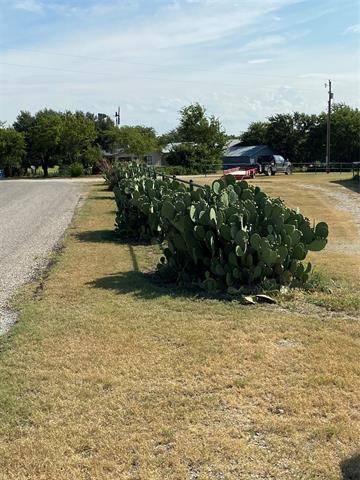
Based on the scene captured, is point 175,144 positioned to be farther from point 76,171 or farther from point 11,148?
point 11,148

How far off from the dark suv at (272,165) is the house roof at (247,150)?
2040 cm

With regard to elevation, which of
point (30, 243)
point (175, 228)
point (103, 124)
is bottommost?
point (30, 243)

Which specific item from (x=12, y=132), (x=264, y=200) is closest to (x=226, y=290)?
(x=264, y=200)

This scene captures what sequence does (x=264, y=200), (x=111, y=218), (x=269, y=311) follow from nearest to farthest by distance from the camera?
(x=269, y=311) → (x=264, y=200) → (x=111, y=218)

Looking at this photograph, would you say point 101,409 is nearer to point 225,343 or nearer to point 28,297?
point 225,343

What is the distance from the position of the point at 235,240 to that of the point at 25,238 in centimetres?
653

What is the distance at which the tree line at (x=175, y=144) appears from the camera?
5462 cm

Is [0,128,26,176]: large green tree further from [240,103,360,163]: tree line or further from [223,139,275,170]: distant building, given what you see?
[240,103,360,163]: tree line

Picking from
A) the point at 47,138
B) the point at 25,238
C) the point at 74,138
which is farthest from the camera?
the point at 74,138

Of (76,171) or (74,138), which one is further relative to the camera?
(74,138)

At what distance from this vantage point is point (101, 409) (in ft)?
11.5

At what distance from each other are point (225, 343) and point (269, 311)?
1078 millimetres

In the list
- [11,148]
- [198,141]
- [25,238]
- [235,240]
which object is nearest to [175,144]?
[198,141]

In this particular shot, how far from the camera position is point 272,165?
4288cm
